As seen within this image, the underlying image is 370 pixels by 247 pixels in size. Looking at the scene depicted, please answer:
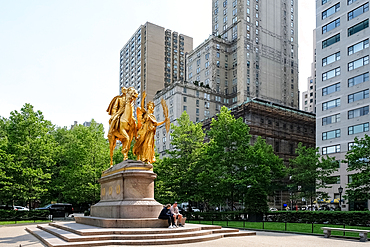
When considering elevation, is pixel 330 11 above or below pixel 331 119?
above

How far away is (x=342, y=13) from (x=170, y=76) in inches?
3156

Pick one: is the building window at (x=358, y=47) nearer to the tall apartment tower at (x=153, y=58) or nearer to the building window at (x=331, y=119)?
the building window at (x=331, y=119)

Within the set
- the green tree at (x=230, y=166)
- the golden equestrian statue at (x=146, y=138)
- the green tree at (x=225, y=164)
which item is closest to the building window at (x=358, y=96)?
the green tree at (x=230, y=166)

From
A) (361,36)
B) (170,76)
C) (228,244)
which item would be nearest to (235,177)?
(228,244)

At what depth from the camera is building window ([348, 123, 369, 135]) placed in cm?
5237

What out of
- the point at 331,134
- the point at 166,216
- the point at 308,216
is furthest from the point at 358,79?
the point at 166,216

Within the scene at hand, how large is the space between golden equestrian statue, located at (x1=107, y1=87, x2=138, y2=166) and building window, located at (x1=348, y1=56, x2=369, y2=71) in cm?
4350

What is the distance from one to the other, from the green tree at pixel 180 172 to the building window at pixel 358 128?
87.4 feet

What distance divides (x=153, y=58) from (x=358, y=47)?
79411 millimetres

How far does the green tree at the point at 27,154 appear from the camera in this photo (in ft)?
119

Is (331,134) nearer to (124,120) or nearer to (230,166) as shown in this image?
(230,166)

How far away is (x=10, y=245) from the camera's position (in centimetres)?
1508

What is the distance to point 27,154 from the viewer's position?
37.9m

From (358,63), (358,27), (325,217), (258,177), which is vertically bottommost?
(325,217)
